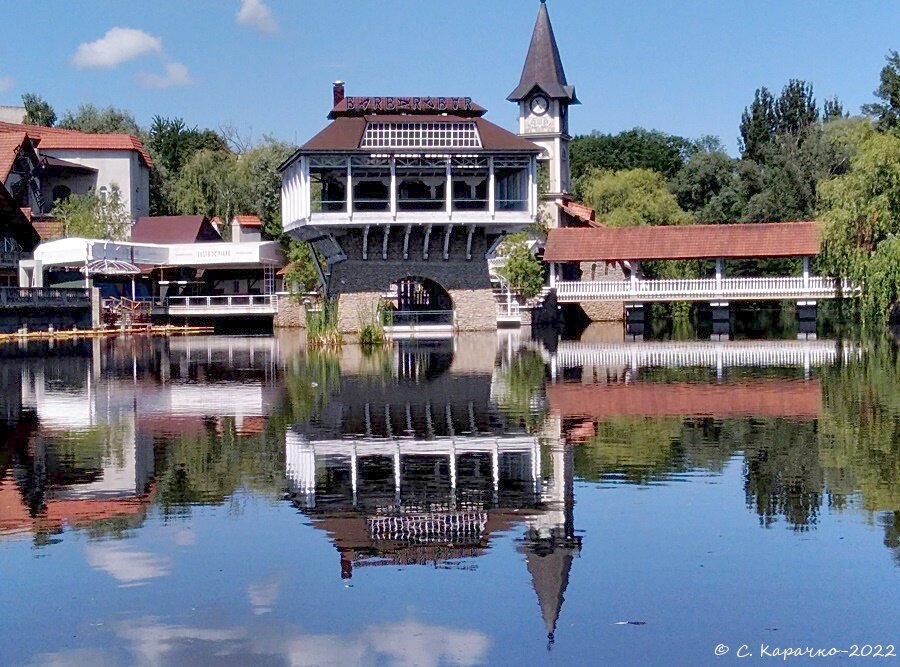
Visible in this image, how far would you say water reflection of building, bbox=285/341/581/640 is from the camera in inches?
425

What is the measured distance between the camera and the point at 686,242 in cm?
5494

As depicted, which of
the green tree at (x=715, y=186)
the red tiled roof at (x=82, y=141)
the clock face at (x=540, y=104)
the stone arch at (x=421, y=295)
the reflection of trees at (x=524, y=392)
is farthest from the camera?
the green tree at (x=715, y=186)

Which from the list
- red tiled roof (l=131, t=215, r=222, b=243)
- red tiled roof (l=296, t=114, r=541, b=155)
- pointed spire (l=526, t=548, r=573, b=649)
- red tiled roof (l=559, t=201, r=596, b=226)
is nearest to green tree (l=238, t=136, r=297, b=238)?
red tiled roof (l=131, t=215, r=222, b=243)

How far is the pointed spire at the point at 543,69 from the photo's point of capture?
7056cm

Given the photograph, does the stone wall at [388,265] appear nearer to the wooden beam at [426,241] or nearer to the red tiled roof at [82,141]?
the wooden beam at [426,241]

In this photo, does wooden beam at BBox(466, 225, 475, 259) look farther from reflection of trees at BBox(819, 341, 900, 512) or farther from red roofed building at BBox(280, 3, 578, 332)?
reflection of trees at BBox(819, 341, 900, 512)

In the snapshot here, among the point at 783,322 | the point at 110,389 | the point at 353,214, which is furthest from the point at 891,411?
the point at 783,322

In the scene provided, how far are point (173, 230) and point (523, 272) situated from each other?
18289 millimetres

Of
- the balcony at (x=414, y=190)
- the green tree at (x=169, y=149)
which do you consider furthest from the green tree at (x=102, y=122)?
the balcony at (x=414, y=190)

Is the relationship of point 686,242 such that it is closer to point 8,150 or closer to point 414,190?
point 414,190

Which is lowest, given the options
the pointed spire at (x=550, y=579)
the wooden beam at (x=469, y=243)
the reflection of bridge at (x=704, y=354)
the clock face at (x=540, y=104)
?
the pointed spire at (x=550, y=579)

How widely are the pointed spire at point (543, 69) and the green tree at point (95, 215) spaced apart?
70.5 ft

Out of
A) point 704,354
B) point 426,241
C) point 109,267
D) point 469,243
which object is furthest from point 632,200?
point 704,354

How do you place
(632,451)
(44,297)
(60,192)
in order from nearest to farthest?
(632,451) < (44,297) < (60,192)
